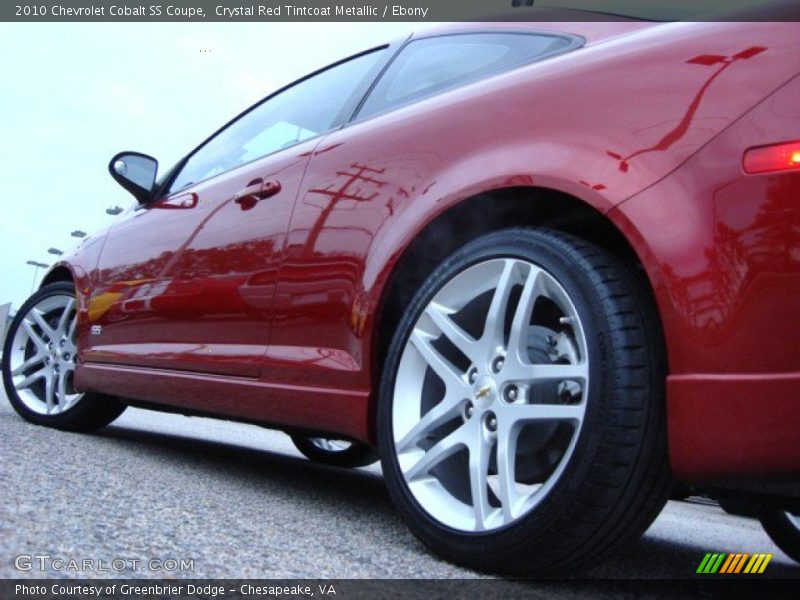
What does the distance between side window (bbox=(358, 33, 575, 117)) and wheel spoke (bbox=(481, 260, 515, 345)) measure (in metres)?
0.71

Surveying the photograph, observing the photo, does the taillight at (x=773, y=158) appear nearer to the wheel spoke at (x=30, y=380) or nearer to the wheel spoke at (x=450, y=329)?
the wheel spoke at (x=450, y=329)

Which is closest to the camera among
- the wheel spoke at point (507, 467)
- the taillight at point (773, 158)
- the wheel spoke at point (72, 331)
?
the taillight at point (773, 158)

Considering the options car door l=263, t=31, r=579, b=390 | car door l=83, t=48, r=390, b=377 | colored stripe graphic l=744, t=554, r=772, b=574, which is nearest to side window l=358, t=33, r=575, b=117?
car door l=263, t=31, r=579, b=390

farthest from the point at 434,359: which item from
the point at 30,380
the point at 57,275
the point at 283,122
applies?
the point at 57,275

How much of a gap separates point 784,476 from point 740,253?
1.35 ft

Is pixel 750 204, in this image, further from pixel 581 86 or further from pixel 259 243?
pixel 259 243

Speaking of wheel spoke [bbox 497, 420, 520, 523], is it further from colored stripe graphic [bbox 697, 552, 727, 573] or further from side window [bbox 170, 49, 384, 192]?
side window [bbox 170, 49, 384, 192]

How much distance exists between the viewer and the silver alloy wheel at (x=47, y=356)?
3650 millimetres

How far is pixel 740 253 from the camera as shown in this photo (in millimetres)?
1396

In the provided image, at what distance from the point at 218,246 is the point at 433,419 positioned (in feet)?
4.25

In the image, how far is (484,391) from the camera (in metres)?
1.68

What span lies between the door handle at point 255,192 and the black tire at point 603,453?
1.24 metres

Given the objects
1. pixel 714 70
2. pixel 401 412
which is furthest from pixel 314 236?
pixel 714 70

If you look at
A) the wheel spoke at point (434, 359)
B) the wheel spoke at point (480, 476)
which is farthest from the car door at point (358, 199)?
the wheel spoke at point (480, 476)
